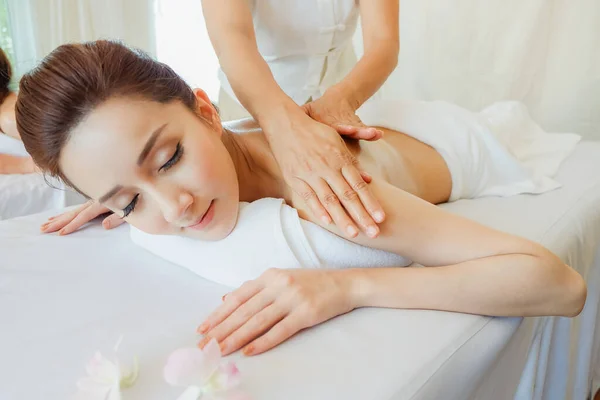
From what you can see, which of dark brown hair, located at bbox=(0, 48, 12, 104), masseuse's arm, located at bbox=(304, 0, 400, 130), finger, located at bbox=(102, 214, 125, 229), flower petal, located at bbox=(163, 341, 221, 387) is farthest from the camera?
dark brown hair, located at bbox=(0, 48, 12, 104)

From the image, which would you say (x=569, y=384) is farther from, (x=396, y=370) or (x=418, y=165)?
(x=396, y=370)

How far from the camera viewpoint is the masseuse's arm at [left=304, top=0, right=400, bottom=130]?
46.5 inches

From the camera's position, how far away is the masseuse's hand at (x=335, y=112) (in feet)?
3.66

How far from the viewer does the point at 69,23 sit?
260 centimetres

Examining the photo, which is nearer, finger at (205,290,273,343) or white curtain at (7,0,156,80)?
finger at (205,290,273,343)

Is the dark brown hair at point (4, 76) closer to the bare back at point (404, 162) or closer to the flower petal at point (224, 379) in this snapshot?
the bare back at point (404, 162)

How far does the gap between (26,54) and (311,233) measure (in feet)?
7.12

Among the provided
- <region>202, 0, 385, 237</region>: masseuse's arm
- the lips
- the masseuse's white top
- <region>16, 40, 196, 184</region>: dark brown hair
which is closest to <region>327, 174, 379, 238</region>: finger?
<region>202, 0, 385, 237</region>: masseuse's arm

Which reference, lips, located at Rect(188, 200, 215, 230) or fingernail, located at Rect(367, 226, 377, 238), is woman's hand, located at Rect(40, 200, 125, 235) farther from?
fingernail, located at Rect(367, 226, 377, 238)

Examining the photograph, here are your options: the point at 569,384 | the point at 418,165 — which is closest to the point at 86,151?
the point at 418,165

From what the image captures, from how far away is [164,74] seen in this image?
96cm

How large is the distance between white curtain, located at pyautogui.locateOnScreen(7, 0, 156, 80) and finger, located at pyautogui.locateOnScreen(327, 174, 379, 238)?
6.48ft

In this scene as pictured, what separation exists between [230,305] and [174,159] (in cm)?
26

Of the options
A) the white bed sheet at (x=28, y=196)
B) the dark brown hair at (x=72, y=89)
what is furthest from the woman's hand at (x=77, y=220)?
the white bed sheet at (x=28, y=196)
